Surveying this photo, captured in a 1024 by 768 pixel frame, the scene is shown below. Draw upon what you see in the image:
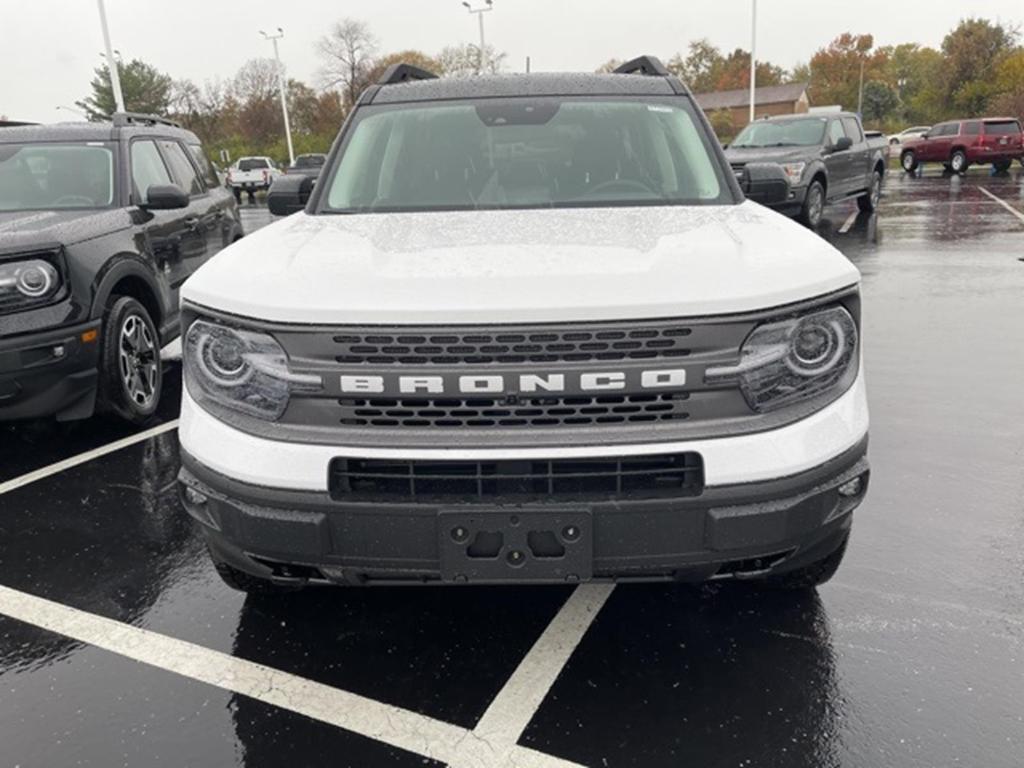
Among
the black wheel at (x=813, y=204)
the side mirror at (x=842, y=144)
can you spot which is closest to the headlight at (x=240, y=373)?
the black wheel at (x=813, y=204)

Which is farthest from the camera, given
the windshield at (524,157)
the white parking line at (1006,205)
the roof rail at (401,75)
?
the white parking line at (1006,205)

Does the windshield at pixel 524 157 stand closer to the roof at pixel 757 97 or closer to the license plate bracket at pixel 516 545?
the license plate bracket at pixel 516 545

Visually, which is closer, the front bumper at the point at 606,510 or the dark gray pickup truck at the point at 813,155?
the front bumper at the point at 606,510

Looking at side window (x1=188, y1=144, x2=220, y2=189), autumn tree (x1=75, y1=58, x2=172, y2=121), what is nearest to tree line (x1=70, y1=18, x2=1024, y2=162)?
autumn tree (x1=75, y1=58, x2=172, y2=121)

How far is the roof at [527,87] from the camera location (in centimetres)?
399

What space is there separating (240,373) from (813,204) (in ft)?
40.6

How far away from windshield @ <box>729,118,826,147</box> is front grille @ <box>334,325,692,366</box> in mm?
12795

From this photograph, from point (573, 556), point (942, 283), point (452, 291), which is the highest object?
point (452, 291)

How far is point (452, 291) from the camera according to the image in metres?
2.24

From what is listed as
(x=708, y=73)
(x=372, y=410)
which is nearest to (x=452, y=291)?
(x=372, y=410)

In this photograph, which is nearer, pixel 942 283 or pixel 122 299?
pixel 122 299

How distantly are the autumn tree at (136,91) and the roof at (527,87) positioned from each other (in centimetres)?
6591

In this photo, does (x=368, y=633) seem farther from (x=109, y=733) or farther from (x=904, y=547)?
(x=904, y=547)

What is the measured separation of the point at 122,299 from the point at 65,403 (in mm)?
746
